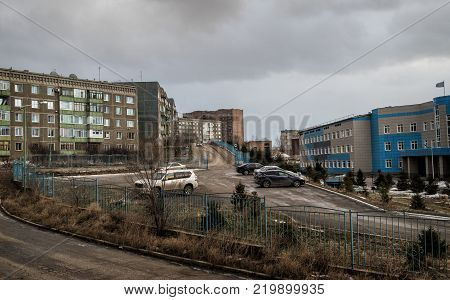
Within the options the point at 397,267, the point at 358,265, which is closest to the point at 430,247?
the point at 397,267

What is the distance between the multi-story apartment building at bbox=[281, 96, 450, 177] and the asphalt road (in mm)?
51810

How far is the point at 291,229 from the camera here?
10188 mm

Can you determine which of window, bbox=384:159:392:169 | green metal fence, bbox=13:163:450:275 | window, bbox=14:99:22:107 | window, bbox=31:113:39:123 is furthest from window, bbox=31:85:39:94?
window, bbox=384:159:392:169

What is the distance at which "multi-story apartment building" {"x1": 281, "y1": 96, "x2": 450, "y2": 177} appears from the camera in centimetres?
5606

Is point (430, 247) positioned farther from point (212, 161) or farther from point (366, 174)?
point (366, 174)

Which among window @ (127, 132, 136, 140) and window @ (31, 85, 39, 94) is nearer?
window @ (31, 85, 39, 94)

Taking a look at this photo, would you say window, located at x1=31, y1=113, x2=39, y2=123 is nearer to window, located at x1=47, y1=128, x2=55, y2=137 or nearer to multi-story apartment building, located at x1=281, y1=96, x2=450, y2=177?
window, located at x1=47, y1=128, x2=55, y2=137

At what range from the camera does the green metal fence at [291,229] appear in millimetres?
8469

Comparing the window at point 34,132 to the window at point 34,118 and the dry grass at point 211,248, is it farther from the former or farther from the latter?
the dry grass at point 211,248

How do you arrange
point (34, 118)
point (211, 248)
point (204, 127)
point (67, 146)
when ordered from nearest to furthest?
1. point (211, 248)
2. point (34, 118)
3. point (67, 146)
4. point (204, 127)

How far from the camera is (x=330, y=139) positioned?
256 feet

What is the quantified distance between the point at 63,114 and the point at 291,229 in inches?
2435

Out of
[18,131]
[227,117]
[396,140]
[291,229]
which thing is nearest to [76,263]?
[291,229]

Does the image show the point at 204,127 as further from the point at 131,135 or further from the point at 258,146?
the point at 131,135
